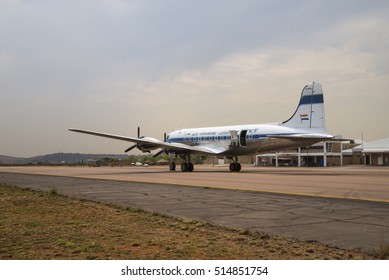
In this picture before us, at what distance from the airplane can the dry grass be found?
88.0 feet

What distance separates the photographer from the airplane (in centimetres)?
3594

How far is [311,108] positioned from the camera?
36156mm

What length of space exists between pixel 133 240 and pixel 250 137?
32581 mm

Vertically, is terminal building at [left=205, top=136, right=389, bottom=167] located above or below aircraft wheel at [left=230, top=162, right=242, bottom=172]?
above

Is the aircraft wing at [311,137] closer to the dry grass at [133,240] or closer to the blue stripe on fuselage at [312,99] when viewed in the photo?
the blue stripe on fuselage at [312,99]

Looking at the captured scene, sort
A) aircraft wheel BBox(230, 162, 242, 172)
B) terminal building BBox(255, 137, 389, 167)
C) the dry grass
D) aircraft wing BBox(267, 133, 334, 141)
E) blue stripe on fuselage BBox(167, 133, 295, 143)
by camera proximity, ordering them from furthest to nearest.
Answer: terminal building BBox(255, 137, 389, 167) → aircraft wheel BBox(230, 162, 242, 172) → blue stripe on fuselage BBox(167, 133, 295, 143) → aircraft wing BBox(267, 133, 334, 141) → the dry grass

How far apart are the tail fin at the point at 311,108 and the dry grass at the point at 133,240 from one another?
27365mm

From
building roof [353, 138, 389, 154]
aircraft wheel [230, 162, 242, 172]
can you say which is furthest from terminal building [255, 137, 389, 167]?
aircraft wheel [230, 162, 242, 172]

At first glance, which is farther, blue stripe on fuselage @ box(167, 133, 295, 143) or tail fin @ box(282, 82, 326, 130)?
blue stripe on fuselage @ box(167, 133, 295, 143)

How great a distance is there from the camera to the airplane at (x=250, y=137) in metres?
35.9

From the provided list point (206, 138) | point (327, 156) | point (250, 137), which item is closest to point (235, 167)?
point (206, 138)

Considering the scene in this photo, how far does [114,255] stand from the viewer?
21.4 feet

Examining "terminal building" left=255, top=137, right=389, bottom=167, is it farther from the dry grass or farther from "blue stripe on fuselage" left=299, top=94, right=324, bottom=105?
the dry grass

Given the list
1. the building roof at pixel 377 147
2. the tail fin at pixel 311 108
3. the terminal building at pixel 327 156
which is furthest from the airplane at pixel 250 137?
the terminal building at pixel 327 156
